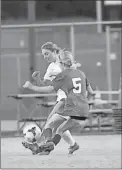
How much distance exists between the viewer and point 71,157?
907 centimetres

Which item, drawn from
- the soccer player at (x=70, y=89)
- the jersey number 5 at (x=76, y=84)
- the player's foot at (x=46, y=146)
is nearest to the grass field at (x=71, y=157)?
the player's foot at (x=46, y=146)

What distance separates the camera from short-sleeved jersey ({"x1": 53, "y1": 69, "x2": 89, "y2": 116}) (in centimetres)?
675

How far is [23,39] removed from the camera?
1362cm

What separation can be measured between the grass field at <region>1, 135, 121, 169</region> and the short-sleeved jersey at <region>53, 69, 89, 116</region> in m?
1.51

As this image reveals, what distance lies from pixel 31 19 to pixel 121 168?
7.59 metres

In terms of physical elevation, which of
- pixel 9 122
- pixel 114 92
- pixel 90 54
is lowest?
pixel 9 122

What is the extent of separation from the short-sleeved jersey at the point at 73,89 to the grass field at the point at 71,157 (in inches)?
59.6

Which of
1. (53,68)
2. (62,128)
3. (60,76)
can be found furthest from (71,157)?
(60,76)

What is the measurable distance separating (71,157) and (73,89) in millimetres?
2569

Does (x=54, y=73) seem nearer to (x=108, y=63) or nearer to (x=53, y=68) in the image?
(x=53, y=68)

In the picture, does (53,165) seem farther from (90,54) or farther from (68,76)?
(90,54)

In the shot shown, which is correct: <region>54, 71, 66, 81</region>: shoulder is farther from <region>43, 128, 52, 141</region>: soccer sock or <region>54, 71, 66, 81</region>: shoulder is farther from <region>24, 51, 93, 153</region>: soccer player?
<region>43, 128, 52, 141</region>: soccer sock

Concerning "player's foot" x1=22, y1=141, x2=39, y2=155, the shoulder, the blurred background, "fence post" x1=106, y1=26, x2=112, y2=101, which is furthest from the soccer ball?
"fence post" x1=106, y1=26, x2=112, y2=101

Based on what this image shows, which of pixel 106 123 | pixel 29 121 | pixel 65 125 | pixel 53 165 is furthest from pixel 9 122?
pixel 65 125
